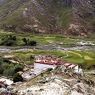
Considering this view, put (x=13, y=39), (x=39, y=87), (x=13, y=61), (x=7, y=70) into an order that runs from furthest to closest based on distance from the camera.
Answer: (x=13, y=39)
(x=13, y=61)
(x=7, y=70)
(x=39, y=87)

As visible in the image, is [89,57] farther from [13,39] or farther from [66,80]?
[66,80]

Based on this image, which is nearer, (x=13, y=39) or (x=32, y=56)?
(x=32, y=56)

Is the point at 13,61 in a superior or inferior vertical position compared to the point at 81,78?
inferior

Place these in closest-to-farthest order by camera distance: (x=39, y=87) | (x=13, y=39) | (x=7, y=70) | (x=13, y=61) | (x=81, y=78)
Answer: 1. (x=39, y=87)
2. (x=81, y=78)
3. (x=7, y=70)
4. (x=13, y=61)
5. (x=13, y=39)

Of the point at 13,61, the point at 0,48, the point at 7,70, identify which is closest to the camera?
the point at 7,70

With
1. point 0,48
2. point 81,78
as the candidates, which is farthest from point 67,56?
point 81,78

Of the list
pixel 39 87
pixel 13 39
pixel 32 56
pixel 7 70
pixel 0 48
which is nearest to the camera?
pixel 39 87

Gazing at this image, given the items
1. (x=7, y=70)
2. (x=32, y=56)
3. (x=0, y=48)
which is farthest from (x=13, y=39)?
(x=7, y=70)

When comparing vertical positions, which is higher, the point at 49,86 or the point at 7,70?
the point at 49,86

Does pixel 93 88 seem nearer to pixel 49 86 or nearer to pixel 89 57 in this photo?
pixel 49 86
